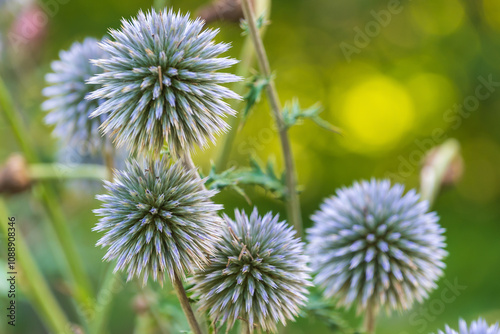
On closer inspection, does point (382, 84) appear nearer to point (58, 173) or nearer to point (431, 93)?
point (431, 93)

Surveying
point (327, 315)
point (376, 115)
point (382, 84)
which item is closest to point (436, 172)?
point (327, 315)

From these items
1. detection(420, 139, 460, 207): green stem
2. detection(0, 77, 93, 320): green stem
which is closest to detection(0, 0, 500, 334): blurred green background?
detection(420, 139, 460, 207): green stem

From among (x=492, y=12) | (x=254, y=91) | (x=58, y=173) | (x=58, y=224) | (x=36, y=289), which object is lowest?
(x=36, y=289)

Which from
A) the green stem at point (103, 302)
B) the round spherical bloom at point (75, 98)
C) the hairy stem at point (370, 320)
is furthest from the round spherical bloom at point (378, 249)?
the round spherical bloom at point (75, 98)

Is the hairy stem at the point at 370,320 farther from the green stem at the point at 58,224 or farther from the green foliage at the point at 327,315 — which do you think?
the green stem at the point at 58,224

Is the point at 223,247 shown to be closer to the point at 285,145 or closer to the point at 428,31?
the point at 285,145

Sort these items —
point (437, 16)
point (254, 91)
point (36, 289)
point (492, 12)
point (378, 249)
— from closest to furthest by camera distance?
1. point (254, 91)
2. point (378, 249)
3. point (36, 289)
4. point (492, 12)
5. point (437, 16)

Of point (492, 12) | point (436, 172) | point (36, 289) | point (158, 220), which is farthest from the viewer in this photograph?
point (492, 12)
